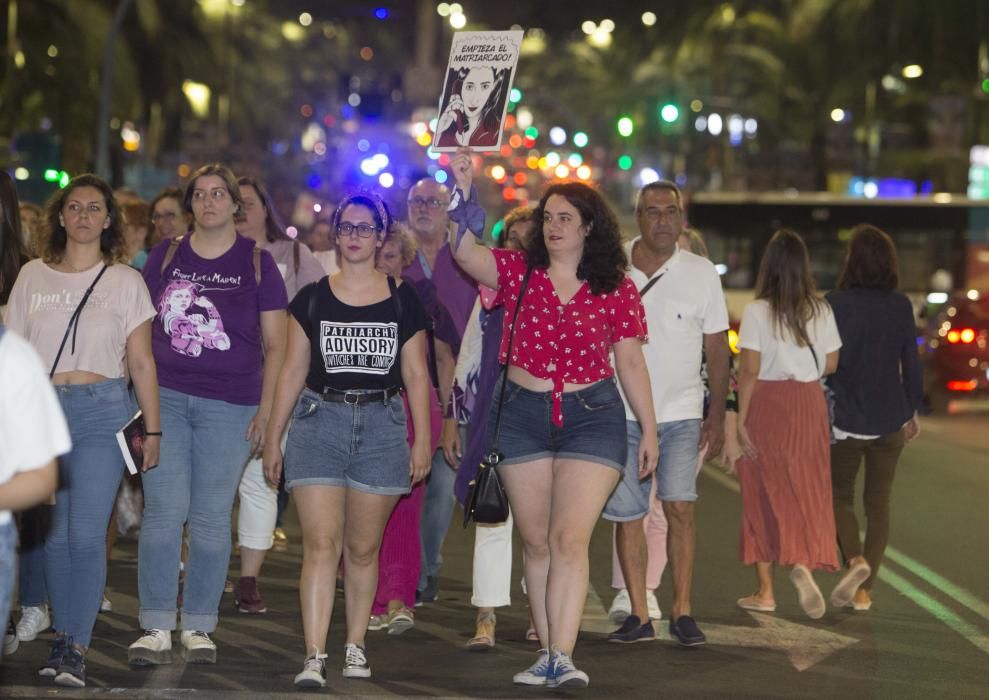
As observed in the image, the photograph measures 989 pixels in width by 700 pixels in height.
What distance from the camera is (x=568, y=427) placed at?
284 inches

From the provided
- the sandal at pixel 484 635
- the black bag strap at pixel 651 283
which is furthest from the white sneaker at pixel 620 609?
the black bag strap at pixel 651 283

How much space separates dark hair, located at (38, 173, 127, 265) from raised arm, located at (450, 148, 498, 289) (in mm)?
1453

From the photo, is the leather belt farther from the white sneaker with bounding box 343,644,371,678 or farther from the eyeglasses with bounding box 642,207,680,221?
the eyeglasses with bounding box 642,207,680,221

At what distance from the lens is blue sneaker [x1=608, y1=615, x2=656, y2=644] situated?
327 inches

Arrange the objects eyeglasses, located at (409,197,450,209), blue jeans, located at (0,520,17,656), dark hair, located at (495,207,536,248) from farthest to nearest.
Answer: eyeglasses, located at (409,197,450,209)
dark hair, located at (495,207,536,248)
blue jeans, located at (0,520,17,656)

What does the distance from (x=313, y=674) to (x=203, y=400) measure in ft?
4.49

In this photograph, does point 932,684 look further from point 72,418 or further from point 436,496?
point 72,418

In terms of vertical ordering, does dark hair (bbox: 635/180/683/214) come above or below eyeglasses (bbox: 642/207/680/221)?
above

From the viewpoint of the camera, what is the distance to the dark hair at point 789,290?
9242 mm

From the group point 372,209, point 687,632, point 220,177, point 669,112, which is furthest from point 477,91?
point 669,112

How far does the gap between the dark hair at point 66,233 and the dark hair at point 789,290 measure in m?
3.51

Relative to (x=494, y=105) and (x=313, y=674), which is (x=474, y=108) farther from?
(x=313, y=674)

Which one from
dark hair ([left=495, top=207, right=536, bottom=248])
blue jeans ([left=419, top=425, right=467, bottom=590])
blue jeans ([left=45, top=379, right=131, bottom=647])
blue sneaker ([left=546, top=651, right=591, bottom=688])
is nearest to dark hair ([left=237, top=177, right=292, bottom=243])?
dark hair ([left=495, top=207, right=536, bottom=248])

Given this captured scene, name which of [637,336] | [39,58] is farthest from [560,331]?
[39,58]
